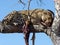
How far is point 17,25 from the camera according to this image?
658 cm

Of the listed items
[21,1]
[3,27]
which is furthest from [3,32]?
[21,1]

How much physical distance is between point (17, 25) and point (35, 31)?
1.46ft

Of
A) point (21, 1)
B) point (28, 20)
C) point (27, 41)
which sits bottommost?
point (27, 41)

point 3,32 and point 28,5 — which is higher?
point 28,5

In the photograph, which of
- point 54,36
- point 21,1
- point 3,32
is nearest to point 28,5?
point 21,1

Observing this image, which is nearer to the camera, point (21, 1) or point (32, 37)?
point (21, 1)

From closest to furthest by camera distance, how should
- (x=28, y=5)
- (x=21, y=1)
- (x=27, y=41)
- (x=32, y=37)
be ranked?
(x=28, y=5) < (x=21, y=1) < (x=27, y=41) < (x=32, y=37)

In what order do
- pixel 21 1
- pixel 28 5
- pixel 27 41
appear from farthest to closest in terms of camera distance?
1. pixel 27 41
2. pixel 21 1
3. pixel 28 5

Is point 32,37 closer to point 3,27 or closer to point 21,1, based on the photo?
point 3,27

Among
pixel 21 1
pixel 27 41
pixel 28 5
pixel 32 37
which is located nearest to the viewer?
pixel 28 5

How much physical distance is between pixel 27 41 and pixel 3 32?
0.66 metres

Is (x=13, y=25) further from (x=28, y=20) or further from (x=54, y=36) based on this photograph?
(x=54, y=36)

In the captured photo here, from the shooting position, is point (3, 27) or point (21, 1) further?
point (3, 27)

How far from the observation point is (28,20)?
6.66m
